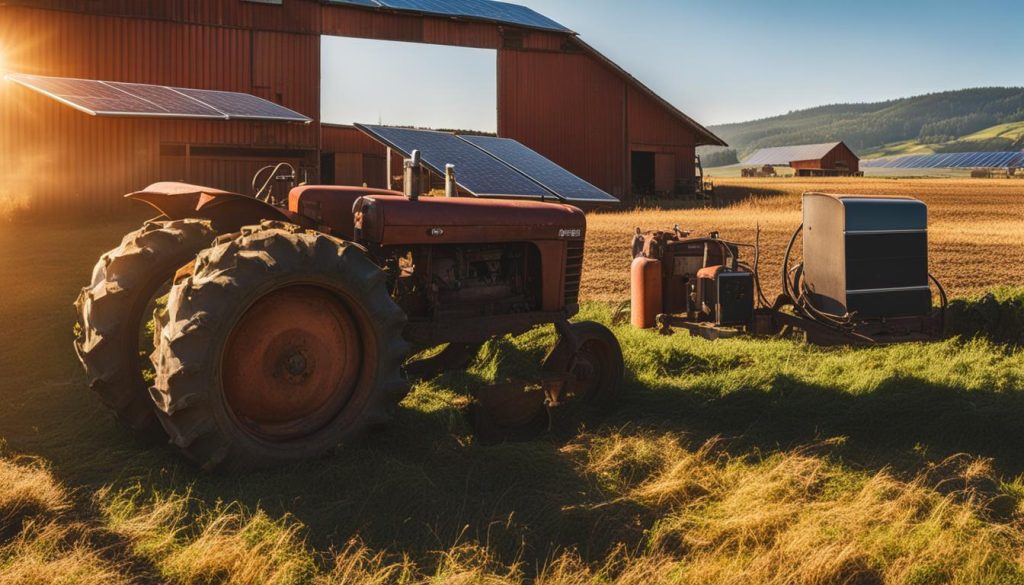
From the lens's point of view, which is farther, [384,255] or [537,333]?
[537,333]

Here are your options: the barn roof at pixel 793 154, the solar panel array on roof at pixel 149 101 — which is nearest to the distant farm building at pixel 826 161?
the barn roof at pixel 793 154

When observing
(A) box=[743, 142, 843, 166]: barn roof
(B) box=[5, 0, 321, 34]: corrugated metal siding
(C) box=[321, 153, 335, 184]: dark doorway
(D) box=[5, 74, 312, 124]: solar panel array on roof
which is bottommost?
(C) box=[321, 153, 335, 184]: dark doorway

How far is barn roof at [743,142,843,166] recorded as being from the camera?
271ft

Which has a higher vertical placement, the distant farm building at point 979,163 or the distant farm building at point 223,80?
the distant farm building at point 979,163

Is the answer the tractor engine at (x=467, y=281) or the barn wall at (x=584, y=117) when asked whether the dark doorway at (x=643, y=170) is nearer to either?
the barn wall at (x=584, y=117)

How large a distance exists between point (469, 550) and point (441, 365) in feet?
8.61

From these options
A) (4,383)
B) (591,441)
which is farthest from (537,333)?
(4,383)

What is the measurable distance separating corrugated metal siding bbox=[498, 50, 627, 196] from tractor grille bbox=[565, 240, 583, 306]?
61.6 ft

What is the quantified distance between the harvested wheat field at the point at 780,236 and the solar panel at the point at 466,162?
1588mm

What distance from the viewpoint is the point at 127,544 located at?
3.61 meters

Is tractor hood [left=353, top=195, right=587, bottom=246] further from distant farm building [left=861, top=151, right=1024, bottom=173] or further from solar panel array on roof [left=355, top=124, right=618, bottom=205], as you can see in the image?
distant farm building [left=861, top=151, right=1024, bottom=173]

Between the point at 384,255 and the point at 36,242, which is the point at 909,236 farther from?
the point at 36,242

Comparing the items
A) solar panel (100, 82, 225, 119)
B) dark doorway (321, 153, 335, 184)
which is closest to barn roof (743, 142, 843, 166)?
dark doorway (321, 153, 335, 184)

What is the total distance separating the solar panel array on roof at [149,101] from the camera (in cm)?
1366
